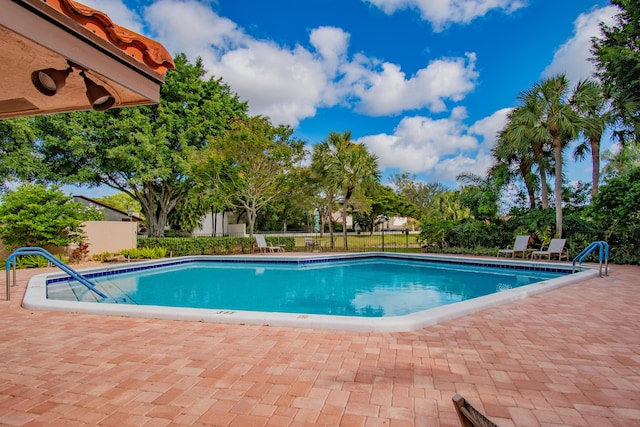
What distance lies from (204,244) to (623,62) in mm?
19507

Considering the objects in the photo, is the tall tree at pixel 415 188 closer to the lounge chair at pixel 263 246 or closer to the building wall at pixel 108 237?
the lounge chair at pixel 263 246

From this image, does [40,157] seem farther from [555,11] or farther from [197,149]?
[555,11]

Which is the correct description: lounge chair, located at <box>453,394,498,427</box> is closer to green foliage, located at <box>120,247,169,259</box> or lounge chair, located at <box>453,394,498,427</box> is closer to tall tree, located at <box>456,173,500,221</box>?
green foliage, located at <box>120,247,169,259</box>

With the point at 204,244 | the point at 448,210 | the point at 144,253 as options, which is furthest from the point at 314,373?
the point at 448,210

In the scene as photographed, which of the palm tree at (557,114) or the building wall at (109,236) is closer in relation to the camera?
the palm tree at (557,114)

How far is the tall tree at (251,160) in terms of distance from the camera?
16.9 m

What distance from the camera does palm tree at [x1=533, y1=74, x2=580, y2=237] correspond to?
12500 millimetres

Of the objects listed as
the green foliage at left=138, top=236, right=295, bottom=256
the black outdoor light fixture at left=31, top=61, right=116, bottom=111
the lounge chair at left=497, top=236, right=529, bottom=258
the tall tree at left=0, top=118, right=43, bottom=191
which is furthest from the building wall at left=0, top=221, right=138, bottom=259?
the lounge chair at left=497, top=236, right=529, bottom=258

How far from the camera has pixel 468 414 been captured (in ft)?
3.45

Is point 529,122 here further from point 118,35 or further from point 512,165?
point 118,35

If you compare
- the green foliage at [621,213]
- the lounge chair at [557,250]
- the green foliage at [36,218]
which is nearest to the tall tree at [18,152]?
the green foliage at [36,218]

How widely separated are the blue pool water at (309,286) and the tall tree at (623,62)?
8351 millimetres

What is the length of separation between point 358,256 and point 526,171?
29.7 feet

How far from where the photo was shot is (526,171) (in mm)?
16469
